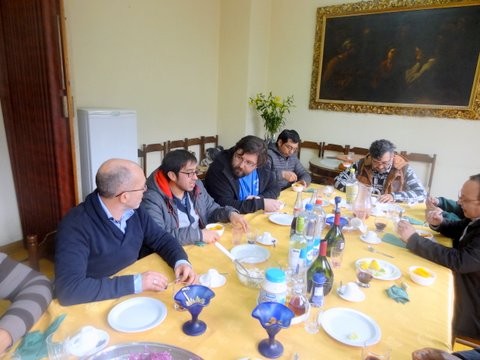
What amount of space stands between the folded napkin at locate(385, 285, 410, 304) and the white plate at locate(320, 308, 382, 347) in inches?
8.4

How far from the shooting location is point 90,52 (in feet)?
10.6

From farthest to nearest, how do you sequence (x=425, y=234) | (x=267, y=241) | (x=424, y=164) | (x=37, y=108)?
(x=424, y=164) → (x=37, y=108) → (x=425, y=234) → (x=267, y=241)

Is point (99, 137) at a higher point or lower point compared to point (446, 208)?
higher

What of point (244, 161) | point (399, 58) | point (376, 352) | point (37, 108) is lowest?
point (376, 352)

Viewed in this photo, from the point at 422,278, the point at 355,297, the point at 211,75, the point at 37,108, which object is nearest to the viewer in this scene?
the point at 355,297

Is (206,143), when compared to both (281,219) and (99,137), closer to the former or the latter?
(99,137)

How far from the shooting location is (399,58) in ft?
12.9

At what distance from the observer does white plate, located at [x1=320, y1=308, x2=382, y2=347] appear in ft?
3.49

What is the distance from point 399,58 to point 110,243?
3918 mm

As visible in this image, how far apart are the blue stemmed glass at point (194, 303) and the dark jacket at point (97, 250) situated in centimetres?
25

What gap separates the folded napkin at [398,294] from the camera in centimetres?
131

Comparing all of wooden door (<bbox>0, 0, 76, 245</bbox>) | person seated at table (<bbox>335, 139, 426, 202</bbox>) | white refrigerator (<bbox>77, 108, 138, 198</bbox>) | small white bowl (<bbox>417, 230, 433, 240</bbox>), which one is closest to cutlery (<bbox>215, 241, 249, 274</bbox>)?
small white bowl (<bbox>417, 230, 433, 240</bbox>)

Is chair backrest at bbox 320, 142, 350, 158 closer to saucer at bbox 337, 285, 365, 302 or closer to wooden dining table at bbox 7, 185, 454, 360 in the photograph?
wooden dining table at bbox 7, 185, 454, 360

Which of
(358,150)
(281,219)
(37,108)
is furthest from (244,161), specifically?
(358,150)
